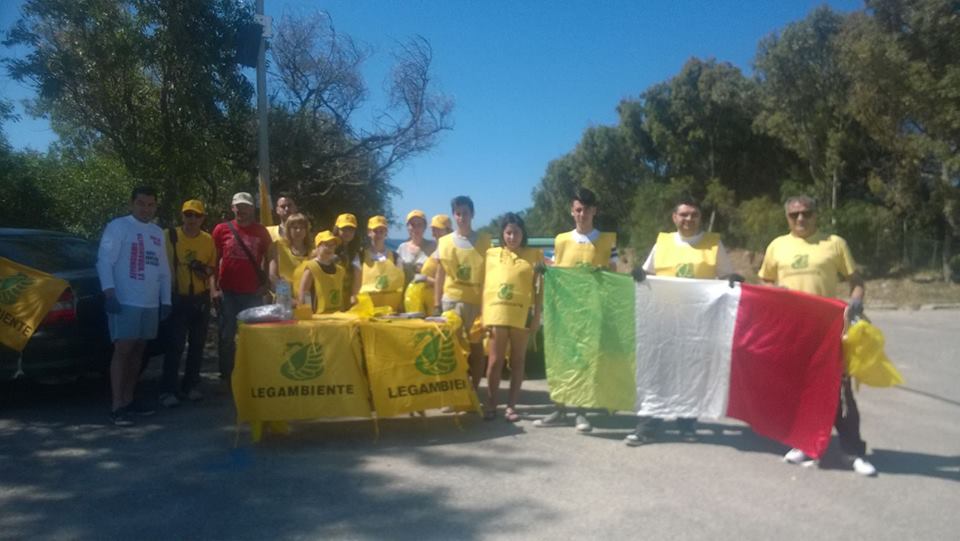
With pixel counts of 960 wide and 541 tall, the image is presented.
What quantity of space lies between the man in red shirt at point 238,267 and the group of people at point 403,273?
11 millimetres

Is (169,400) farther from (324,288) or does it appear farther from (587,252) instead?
(587,252)

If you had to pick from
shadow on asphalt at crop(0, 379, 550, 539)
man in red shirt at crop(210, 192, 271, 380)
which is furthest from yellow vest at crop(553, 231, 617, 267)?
man in red shirt at crop(210, 192, 271, 380)

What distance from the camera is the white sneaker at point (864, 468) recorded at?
4.75m

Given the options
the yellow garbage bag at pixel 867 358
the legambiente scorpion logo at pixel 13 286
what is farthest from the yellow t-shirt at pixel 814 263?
the legambiente scorpion logo at pixel 13 286

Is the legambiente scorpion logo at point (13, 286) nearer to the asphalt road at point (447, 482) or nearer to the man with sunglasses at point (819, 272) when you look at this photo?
the asphalt road at point (447, 482)

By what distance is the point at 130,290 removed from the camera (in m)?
5.85

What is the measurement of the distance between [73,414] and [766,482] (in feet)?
18.2

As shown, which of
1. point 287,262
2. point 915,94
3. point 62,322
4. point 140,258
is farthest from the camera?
point 915,94

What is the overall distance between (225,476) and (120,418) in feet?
5.55

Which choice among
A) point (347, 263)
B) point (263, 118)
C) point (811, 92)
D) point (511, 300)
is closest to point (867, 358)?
point (511, 300)

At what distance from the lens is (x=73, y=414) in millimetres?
6199

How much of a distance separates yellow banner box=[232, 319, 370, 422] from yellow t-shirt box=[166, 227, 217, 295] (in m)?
1.57

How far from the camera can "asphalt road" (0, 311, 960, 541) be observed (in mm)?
3938

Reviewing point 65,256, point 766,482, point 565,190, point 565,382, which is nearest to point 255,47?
point 65,256
